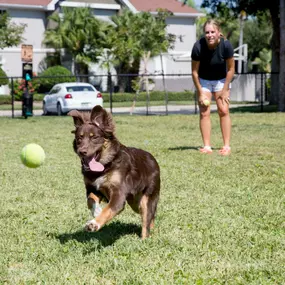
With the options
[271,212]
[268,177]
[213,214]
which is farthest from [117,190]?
[268,177]

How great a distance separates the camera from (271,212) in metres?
6.89

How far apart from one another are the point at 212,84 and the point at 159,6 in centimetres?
4636

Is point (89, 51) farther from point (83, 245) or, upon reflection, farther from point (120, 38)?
point (83, 245)

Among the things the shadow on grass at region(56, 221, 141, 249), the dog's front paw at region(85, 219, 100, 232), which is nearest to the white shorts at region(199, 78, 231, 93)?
the shadow on grass at region(56, 221, 141, 249)

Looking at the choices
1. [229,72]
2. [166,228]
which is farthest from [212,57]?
[166,228]

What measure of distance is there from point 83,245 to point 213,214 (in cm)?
182

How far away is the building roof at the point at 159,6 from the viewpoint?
54.7m

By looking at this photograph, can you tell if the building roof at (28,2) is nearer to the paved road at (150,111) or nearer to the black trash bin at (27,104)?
the paved road at (150,111)

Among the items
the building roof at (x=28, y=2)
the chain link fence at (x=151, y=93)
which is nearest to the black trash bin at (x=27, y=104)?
the chain link fence at (x=151, y=93)

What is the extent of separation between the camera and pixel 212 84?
11.6 m

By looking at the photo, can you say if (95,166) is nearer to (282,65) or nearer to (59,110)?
(282,65)

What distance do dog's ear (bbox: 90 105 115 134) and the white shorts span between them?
6.21 m

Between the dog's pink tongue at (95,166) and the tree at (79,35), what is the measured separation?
42.0m

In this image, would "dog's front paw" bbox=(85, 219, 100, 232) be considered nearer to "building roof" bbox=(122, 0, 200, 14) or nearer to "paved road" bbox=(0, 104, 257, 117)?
"paved road" bbox=(0, 104, 257, 117)
